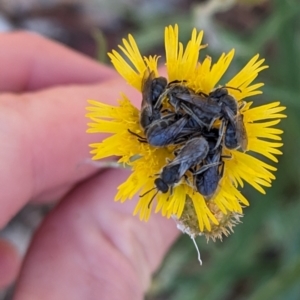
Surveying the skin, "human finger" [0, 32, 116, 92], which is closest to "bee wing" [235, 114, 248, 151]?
the skin

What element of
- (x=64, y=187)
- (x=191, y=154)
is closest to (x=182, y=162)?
(x=191, y=154)

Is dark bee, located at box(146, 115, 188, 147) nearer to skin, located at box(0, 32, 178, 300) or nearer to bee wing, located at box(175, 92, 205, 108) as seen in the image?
bee wing, located at box(175, 92, 205, 108)

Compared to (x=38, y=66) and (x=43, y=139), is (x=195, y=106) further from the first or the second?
(x=38, y=66)

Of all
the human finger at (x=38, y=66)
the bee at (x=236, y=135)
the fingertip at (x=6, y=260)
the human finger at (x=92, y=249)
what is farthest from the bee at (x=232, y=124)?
the fingertip at (x=6, y=260)

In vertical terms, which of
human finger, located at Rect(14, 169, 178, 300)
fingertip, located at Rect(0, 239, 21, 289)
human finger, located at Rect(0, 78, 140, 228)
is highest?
human finger, located at Rect(0, 78, 140, 228)

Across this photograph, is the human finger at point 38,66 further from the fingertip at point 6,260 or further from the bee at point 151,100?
the bee at point 151,100

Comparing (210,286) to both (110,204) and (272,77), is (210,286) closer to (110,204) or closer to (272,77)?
(110,204)
